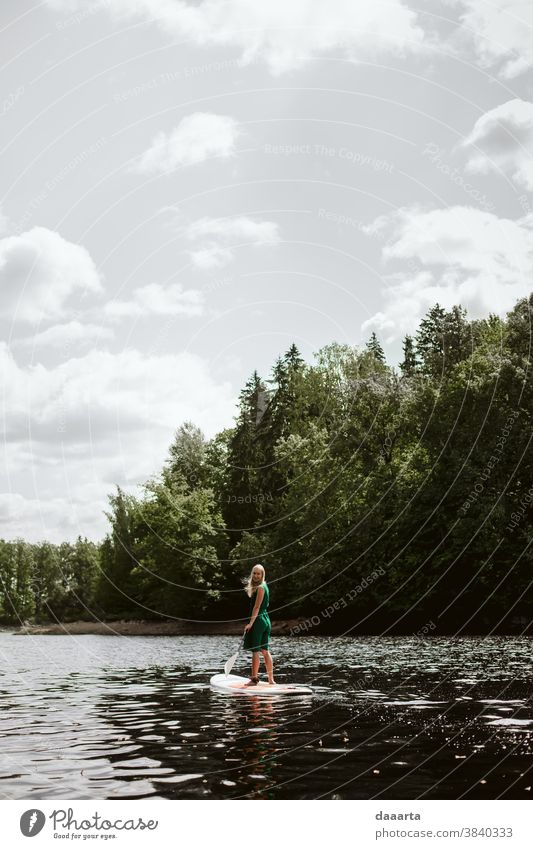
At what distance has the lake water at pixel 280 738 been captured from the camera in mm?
8359

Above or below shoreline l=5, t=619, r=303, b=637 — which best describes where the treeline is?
above

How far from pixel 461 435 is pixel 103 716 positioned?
41851 mm

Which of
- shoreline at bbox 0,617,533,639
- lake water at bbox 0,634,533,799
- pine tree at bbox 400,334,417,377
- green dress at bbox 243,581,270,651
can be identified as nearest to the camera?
lake water at bbox 0,634,533,799

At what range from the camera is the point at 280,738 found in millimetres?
11539

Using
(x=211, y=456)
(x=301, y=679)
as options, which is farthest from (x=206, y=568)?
(x=301, y=679)

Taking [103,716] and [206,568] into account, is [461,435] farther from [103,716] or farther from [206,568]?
[103,716]

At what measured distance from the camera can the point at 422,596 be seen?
164 feet

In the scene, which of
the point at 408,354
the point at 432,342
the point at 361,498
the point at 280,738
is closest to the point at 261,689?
the point at 280,738

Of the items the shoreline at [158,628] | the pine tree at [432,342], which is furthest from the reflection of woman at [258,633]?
the pine tree at [432,342]
